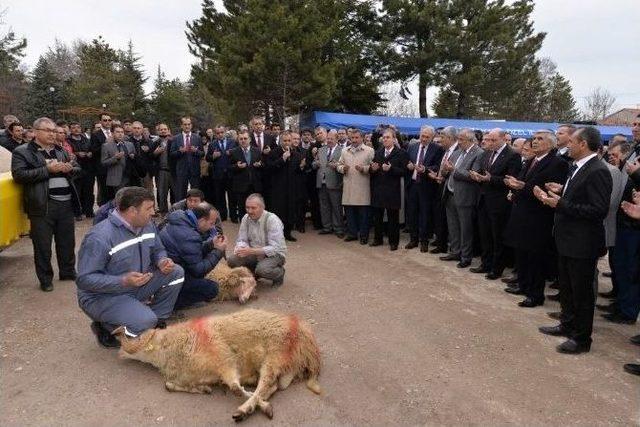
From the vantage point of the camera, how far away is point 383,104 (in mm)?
23156

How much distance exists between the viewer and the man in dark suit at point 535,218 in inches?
192

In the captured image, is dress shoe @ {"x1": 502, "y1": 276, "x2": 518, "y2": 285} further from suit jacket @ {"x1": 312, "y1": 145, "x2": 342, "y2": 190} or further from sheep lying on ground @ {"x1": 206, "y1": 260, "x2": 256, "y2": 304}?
suit jacket @ {"x1": 312, "y1": 145, "x2": 342, "y2": 190}

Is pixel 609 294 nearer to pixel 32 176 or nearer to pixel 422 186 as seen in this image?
pixel 422 186

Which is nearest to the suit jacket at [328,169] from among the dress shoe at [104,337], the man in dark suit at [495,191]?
the man in dark suit at [495,191]

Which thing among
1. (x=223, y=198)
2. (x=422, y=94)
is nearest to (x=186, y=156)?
(x=223, y=198)

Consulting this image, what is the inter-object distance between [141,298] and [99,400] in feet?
3.24

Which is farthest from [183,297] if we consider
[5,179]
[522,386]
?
[522,386]

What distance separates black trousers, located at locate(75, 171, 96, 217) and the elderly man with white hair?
18.1 ft

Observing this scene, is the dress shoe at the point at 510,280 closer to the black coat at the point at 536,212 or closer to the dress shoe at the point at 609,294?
the black coat at the point at 536,212

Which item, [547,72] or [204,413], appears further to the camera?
[547,72]

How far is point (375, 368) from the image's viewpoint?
3.67 m

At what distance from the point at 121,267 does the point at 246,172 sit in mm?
4825

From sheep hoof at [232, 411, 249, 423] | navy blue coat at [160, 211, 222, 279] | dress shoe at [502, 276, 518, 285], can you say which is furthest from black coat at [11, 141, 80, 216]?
dress shoe at [502, 276, 518, 285]

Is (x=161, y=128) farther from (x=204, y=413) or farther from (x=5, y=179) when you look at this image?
(x=204, y=413)
